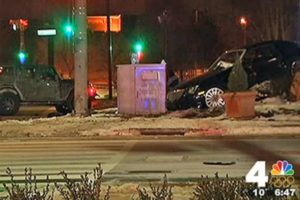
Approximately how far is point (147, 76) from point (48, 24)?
28021 mm

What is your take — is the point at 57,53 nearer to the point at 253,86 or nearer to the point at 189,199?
the point at 253,86

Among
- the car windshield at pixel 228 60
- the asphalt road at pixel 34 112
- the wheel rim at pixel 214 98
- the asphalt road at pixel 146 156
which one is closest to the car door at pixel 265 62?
the car windshield at pixel 228 60

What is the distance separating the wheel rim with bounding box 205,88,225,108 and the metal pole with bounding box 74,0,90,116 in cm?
363

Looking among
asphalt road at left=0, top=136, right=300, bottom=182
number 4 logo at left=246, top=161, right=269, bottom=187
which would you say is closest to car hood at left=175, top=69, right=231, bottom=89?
asphalt road at left=0, top=136, right=300, bottom=182

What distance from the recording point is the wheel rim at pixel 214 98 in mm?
24500

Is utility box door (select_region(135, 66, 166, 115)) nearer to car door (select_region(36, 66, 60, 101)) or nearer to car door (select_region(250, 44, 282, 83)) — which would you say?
car door (select_region(250, 44, 282, 83))

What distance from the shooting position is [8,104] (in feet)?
90.9

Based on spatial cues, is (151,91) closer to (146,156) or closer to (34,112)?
(34,112)

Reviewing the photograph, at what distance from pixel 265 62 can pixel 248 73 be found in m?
0.78

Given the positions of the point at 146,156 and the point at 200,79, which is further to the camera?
the point at 200,79

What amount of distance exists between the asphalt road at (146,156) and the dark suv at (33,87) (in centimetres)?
896

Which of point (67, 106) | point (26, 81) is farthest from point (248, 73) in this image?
point (26, 81)

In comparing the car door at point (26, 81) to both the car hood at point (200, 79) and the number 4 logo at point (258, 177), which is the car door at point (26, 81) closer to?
the car hood at point (200, 79)

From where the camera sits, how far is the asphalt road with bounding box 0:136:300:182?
41.9 ft
